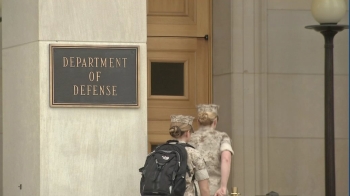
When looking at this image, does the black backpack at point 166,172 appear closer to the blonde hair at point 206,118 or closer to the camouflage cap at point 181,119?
the camouflage cap at point 181,119

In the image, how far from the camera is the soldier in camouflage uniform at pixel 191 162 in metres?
10.1

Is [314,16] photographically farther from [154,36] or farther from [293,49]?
[154,36]

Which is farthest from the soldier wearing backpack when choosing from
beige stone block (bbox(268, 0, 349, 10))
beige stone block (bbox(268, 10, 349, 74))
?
beige stone block (bbox(268, 0, 349, 10))

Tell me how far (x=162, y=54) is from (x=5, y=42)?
261 cm

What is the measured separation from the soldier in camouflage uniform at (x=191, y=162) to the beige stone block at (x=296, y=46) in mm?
3214

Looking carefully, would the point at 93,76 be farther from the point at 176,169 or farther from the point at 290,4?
the point at 290,4

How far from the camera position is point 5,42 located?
1153cm

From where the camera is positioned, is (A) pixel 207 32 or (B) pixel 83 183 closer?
(B) pixel 83 183

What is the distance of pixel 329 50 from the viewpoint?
12094 millimetres

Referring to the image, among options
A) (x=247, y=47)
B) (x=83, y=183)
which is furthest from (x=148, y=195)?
(x=247, y=47)

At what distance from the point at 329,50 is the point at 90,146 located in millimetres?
2984

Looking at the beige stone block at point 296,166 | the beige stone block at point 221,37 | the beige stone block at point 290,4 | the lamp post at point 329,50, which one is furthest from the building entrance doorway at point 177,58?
the lamp post at point 329,50

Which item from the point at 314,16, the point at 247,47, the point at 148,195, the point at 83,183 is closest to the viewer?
the point at 148,195

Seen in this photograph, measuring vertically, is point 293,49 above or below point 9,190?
above
